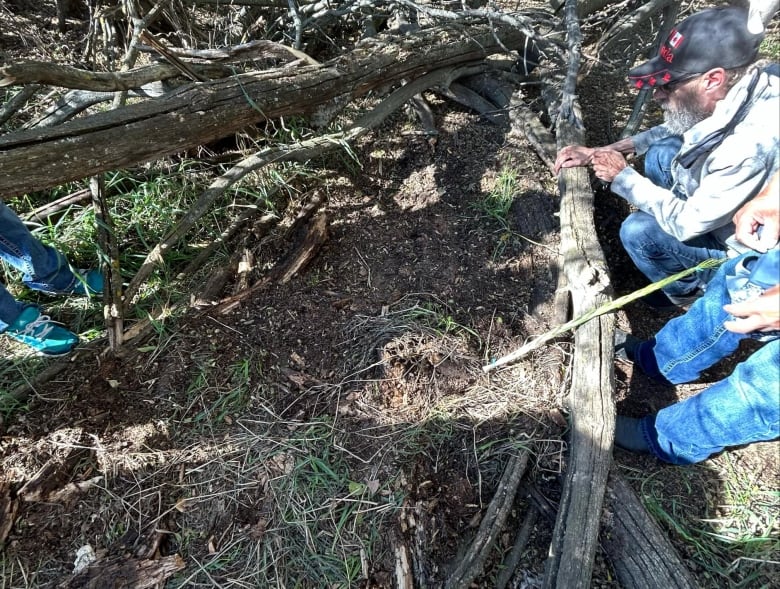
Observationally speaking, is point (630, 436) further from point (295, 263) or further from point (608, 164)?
point (295, 263)

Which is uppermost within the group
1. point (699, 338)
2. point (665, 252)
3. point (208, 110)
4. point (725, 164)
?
point (725, 164)

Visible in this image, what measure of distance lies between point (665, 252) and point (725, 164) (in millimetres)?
773

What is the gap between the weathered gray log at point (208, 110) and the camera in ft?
5.50

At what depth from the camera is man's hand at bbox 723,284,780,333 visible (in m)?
1.24

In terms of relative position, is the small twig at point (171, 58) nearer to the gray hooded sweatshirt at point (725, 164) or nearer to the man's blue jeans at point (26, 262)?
the man's blue jeans at point (26, 262)

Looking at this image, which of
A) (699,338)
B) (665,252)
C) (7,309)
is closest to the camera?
(699,338)

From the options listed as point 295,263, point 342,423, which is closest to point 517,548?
point 342,423

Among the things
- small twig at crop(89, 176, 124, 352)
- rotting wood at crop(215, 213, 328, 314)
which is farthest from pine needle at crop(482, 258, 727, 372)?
small twig at crop(89, 176, 124, 352)

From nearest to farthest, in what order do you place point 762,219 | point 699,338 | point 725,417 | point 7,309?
point 762,219 → point 725,417 → point 699,338 → point 7,309

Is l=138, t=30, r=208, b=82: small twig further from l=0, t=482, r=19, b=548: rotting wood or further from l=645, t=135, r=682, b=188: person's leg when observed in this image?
l=645, t=135, r=682, b=188: person's leg

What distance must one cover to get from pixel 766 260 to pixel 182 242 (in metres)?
2.72

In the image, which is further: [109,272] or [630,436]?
[109,272]

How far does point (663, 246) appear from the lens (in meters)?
2.32

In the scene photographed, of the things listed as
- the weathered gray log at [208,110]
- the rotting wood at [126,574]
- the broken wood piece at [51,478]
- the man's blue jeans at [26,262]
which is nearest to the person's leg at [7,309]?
the man's blue jeans at [26,262]
